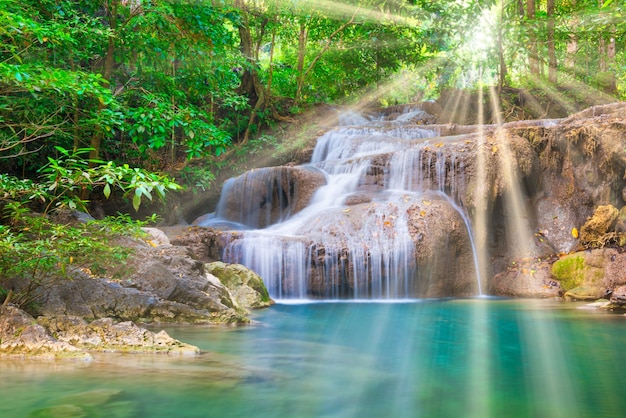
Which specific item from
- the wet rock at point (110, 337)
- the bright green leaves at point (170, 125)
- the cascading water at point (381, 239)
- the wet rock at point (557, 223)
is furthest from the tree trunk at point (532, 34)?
the wet rock at point (110, 337)

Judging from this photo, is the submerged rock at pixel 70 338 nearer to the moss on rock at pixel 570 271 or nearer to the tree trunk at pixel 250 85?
the moss on rock at pixel 570 271

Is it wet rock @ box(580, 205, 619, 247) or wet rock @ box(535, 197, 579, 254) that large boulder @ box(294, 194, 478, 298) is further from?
wet rock @ box(580, 205, 619, 247)

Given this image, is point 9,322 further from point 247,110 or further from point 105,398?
point 247,110

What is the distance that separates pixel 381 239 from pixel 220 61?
166 inches

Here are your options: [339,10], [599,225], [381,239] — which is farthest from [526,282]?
[339,10]

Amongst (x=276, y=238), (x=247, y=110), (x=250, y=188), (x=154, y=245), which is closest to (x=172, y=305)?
(x=154, y=245)

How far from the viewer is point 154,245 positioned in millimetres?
7195

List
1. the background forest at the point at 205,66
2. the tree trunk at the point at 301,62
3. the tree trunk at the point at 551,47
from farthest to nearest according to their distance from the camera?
the tree trunk at the point at 301,62, the tree trunk at the point at 551,47, the background forest at the point at 205,66

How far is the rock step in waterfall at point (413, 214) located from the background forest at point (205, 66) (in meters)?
1.98

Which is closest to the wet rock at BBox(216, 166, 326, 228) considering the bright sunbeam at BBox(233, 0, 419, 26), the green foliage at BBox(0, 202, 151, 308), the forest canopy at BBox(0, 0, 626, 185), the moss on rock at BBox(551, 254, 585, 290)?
the forest canopy at BBox(0, 0, 626, 185)

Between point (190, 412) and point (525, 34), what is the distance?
15.9 metres

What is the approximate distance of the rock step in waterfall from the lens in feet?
31.3

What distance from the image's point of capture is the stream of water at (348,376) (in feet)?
11.2

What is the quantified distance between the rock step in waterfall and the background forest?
1.98 meters
